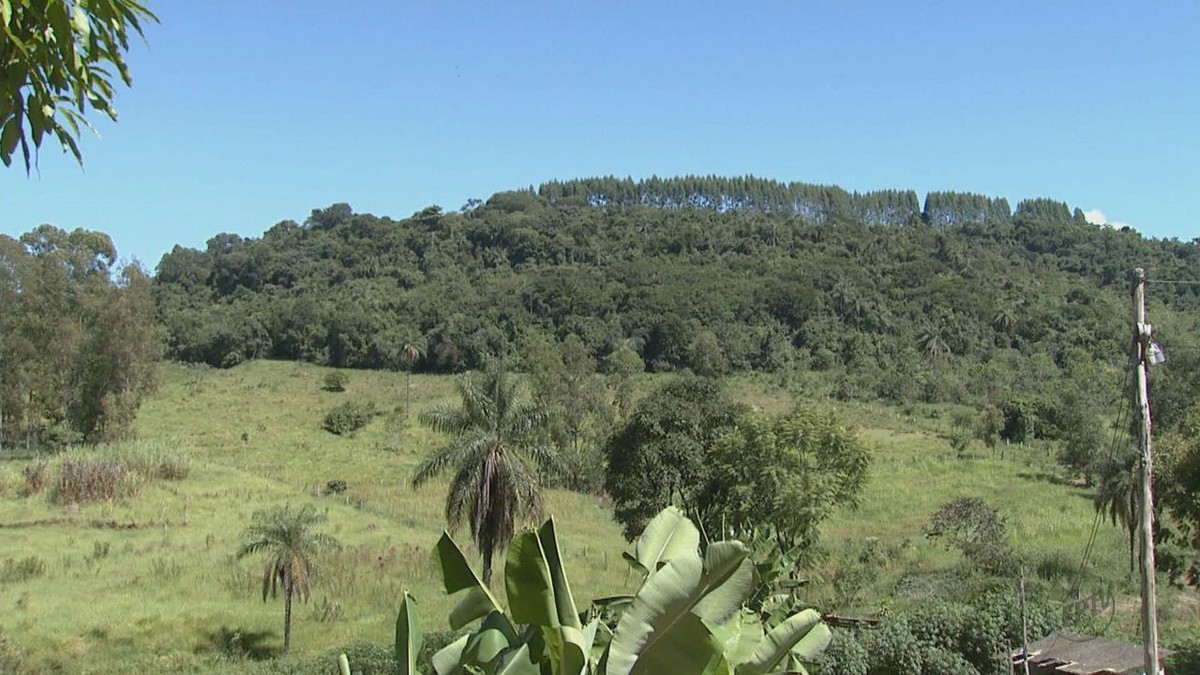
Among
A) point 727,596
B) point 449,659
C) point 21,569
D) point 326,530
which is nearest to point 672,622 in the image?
point 727,596

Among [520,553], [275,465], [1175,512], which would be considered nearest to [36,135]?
[520,553]

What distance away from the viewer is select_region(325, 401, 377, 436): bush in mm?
52312

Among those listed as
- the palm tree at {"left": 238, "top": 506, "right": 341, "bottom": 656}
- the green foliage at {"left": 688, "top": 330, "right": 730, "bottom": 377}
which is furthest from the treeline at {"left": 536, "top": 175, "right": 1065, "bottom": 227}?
the palm tree at {"left": 238, "top": 506, "right": 341, "bottom": 656}

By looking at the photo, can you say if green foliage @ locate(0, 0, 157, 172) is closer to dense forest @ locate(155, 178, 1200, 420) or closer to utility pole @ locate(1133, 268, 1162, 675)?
utility pole @ locate(1133, 268, 1162, 675)

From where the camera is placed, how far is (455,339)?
76188 millimetres

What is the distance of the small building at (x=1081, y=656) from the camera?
1489 cm

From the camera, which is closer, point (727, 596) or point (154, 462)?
point (727, 596)

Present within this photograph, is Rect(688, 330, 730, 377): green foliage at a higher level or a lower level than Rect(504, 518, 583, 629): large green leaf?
higher

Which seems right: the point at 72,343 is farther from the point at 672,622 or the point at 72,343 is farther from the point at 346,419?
the point at 672,622

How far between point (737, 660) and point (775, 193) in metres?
154

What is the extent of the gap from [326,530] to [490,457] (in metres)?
11.3

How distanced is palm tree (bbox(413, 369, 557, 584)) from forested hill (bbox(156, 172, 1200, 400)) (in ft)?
152

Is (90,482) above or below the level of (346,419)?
below

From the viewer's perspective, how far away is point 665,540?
4082 millimetres
